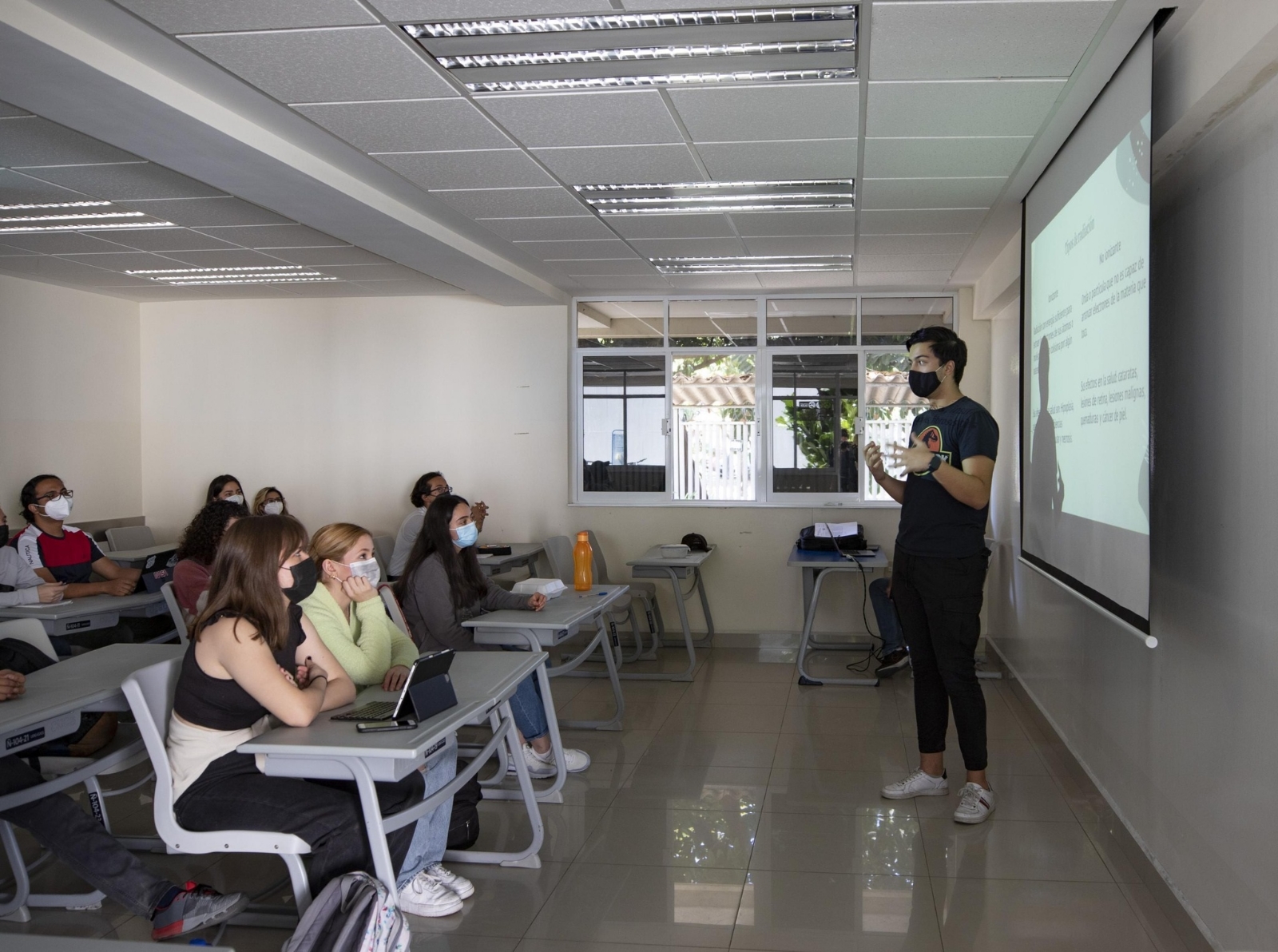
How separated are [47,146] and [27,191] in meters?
0.79

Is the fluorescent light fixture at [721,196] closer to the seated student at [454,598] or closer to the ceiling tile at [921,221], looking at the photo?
the ceiling tile at [921,221]

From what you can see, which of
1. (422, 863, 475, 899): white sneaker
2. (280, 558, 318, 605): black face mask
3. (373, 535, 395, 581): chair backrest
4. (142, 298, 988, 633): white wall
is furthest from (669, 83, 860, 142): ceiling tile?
(373, 535, 395, 581): chair backrest

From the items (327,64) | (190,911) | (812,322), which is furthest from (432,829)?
(812,322)

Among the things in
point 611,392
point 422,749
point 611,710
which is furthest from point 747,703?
point 422,749

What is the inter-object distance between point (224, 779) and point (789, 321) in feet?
17.6

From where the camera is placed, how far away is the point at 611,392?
7203 mm

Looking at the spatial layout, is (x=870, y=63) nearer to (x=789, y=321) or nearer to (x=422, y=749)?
(x=422, y=749)

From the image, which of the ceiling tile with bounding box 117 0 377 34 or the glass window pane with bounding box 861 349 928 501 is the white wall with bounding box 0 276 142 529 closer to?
the ceiling tile with bounding box 117 0 377 34

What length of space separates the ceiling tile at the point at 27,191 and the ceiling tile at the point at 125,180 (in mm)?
65

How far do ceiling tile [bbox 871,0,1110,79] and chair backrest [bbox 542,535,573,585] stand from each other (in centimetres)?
379

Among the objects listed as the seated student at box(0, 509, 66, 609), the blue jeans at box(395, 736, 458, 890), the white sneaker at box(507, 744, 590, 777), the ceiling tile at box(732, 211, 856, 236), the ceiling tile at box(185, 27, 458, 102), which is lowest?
the white sneaker at box(507, 744, 590, 777)

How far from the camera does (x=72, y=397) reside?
675cm

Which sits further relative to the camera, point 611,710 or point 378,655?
point 611,710

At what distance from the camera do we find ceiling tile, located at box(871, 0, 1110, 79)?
248 centimetres
